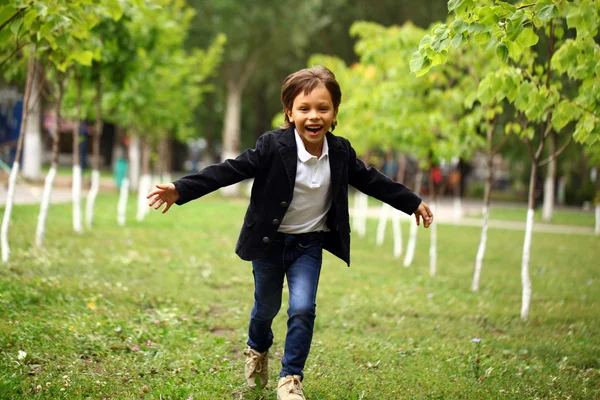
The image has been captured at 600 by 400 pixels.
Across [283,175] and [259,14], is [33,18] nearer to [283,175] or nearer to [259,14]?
[283,175]

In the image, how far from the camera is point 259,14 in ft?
90.8

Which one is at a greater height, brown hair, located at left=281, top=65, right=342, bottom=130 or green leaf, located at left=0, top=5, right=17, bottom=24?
green leaf, located at left=0, top=5, right=17, bottom=24

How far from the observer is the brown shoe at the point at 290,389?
3.77 m

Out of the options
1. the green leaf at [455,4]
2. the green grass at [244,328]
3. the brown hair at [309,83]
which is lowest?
the green grass at [244,328]

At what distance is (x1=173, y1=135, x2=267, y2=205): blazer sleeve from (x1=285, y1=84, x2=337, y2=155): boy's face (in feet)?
0.89

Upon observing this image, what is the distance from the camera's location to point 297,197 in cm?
412

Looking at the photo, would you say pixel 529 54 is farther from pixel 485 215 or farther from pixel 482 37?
pixel 482 37

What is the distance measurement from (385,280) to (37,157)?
72.6ft

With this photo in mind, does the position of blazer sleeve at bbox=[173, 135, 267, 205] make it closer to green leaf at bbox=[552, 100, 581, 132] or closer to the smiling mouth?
the smiling mouth

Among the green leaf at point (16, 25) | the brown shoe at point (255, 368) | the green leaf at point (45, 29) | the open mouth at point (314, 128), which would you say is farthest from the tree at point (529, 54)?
the green leaf at point (16, 25)

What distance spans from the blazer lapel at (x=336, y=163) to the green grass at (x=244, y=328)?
1404 mm

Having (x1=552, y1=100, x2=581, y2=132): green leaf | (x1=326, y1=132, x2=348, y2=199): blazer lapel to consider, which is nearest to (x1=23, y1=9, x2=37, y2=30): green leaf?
(x1=326, y1=132, x2=348, y2=199): blazer lapel

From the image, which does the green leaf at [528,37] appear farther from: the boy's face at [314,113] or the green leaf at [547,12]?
the boy's face at [314,113]

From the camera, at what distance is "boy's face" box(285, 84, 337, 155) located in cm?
394
